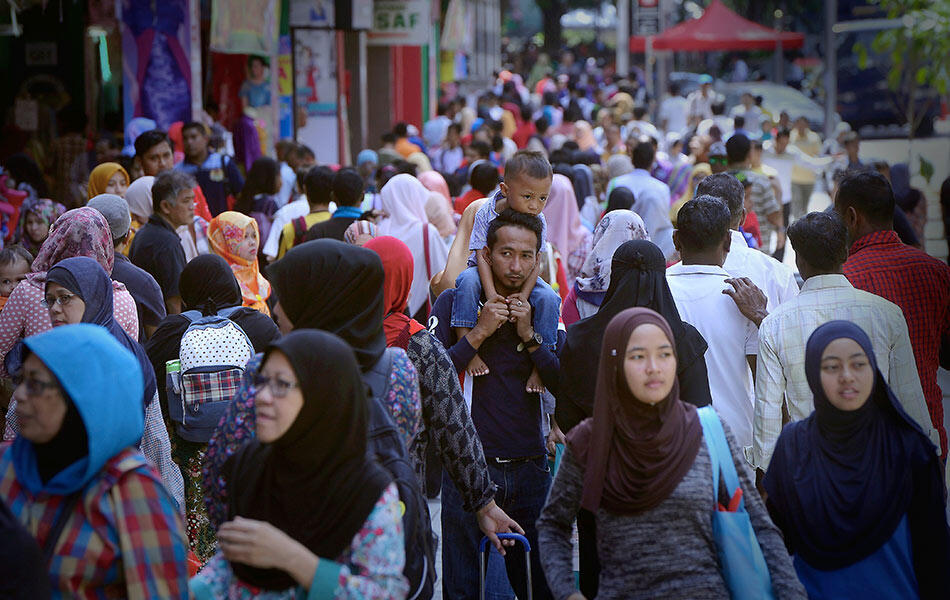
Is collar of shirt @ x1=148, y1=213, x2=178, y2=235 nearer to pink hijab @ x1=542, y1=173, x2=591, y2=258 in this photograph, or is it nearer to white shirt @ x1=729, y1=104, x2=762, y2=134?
pink hijab @ x1=542, y1=173, x2=591, y2=258

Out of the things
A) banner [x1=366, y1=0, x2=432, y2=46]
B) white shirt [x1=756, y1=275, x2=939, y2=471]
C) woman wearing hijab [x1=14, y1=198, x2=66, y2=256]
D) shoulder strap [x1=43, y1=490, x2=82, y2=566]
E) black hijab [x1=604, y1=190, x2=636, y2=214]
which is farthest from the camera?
banner [x1=366, y1=0, x2=432, y2=46]

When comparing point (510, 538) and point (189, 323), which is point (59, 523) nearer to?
point (510, 538)

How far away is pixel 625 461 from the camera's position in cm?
333

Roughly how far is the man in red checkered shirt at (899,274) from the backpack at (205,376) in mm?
2644

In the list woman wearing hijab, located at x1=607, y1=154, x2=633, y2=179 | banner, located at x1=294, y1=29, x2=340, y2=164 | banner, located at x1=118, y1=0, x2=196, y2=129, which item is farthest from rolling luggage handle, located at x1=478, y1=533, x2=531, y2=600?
banner, located at x1=294, y1=29, x2=340, y2=164

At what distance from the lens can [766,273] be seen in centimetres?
534

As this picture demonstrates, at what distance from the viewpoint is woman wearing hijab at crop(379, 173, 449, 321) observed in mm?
8109

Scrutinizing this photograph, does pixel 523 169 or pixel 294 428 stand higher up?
pixel 523 169

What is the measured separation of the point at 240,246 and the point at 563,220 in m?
2.87

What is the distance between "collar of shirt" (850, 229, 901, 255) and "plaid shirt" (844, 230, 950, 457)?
0.35ft

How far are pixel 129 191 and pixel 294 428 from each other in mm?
5362

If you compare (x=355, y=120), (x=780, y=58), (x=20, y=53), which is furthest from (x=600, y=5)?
(x=20, y=53)

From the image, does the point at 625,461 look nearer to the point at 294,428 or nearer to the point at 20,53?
the point at 294,428

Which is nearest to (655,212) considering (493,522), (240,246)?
(240,246)
